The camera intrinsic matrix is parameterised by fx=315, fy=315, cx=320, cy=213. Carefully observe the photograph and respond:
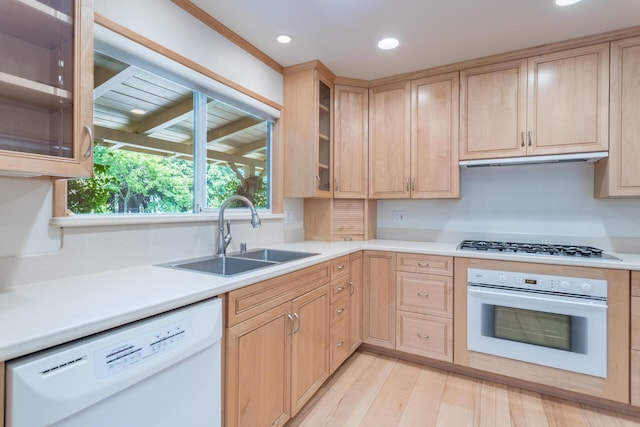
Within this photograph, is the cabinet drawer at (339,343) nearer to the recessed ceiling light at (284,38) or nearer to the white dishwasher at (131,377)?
the white dishwasher at (131,377)

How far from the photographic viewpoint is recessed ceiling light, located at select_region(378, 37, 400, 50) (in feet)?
7.22

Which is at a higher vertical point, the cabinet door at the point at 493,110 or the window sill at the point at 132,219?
the cabinet door at the point at 493,110

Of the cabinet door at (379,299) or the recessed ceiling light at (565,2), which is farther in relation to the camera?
the cabinet door at (379,299)

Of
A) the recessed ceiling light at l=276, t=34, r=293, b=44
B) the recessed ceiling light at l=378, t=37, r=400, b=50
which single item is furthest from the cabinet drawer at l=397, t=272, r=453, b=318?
the recessed ceiling light at l=276, t=34, r=293, b=44

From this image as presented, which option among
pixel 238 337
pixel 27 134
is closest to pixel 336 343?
pixel 238 337

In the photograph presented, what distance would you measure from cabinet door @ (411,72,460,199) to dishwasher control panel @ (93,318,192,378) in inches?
85.7

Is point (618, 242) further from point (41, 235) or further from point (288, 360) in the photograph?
point (41, 235)

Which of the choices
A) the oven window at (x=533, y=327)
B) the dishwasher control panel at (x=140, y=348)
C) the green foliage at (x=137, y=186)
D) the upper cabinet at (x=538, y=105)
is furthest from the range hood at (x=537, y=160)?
the dishwasher control panel at (x=140, y=348)

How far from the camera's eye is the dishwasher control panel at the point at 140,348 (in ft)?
2.83

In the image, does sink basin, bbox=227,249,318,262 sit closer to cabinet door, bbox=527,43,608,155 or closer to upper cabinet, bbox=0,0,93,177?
upper cabinet, bbox=0,0,93,177

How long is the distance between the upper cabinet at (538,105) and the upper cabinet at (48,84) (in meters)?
2.45

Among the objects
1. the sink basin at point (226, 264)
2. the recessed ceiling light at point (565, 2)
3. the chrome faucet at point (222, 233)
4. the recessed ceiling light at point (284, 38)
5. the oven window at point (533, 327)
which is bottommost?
the oven window at point (533, 327)

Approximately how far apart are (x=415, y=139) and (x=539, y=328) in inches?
64.9

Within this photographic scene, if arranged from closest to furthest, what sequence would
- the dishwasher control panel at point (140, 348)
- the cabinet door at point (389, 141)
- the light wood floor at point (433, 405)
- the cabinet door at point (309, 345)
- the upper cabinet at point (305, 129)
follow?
the dishwasher control panel at point (140, 348) → the cabinet door at point (309, 345) → the light wood floor at point (433, 405) → the upper cabinet at point (305, 129) → the cabinet door at point (389, 141)
